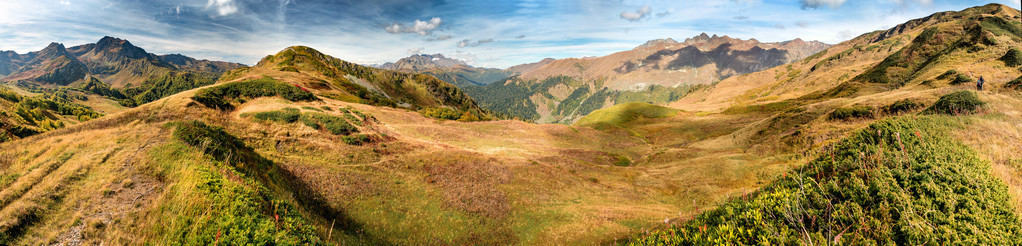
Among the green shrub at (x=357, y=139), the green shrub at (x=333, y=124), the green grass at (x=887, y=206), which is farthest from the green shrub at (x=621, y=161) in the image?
the green grass at (x=887, y=206)

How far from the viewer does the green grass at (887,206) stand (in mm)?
4738

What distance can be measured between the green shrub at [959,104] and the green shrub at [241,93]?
52.6 meters

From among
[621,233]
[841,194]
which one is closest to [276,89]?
[621,233]

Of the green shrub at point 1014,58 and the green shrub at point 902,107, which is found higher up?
the green shrub at point 1014,58

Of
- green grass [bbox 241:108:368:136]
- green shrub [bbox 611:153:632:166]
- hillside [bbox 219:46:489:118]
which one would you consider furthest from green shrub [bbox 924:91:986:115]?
hillside [bbox 219:46:489:118]

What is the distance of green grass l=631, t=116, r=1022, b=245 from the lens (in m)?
4.74

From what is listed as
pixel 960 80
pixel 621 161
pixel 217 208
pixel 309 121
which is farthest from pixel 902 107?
pixel 309 121

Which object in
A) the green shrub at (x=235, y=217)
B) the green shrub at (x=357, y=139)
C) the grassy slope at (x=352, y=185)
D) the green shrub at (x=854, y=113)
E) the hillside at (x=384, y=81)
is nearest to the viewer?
the green shrub at (x=235, y=217)

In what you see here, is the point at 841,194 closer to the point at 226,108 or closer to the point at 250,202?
the point at 250,202

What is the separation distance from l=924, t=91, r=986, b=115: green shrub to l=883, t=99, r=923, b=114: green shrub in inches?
207

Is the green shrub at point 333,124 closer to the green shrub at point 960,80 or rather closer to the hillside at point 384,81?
the green shrub at point 960,80

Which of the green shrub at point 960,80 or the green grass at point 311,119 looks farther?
the green shrub at point 960,80

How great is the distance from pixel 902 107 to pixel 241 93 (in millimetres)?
64247

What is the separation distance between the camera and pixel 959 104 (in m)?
18.2
